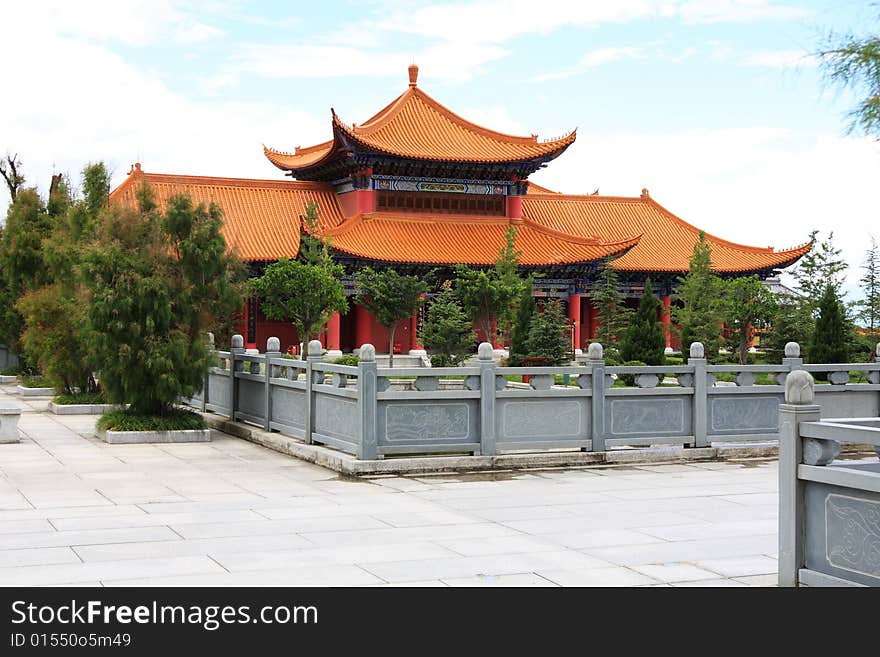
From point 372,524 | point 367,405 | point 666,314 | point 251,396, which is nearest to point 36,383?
point 251,396

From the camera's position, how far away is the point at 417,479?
10.6 m

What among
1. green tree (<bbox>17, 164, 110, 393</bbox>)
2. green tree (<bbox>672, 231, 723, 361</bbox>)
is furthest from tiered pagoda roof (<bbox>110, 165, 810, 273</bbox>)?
green tree (<bbox>17, 164, 110, 393</bbox>)

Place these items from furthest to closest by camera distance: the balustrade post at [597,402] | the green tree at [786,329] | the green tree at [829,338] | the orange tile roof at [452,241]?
the orange tile roof at [452,241], the green tree at [786,329], the green tree at [829,338], the balustrade post at [597,402]

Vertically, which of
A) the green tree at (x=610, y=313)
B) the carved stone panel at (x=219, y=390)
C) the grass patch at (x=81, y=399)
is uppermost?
the green tree at (x=610, y=313)

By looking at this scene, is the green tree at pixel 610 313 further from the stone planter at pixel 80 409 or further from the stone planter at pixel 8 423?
the stone planter at pixel 8 423

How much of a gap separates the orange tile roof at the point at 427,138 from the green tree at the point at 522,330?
23.0 ft

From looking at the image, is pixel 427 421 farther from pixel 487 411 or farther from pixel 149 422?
pixel 149 422

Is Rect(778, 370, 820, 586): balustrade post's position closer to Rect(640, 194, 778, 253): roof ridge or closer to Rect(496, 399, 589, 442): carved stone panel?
Rect(496, 399, 589, 442): carved stone panel

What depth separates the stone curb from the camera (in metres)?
10.9

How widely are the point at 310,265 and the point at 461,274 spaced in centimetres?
517

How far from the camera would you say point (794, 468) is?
5867 millimetres

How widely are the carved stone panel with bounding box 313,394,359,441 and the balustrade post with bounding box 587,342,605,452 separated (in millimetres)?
2605

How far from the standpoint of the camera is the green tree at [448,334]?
30.1m

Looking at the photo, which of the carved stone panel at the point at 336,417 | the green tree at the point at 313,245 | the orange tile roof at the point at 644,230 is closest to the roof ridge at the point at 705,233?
the orange tile roof at the point at 644,230
